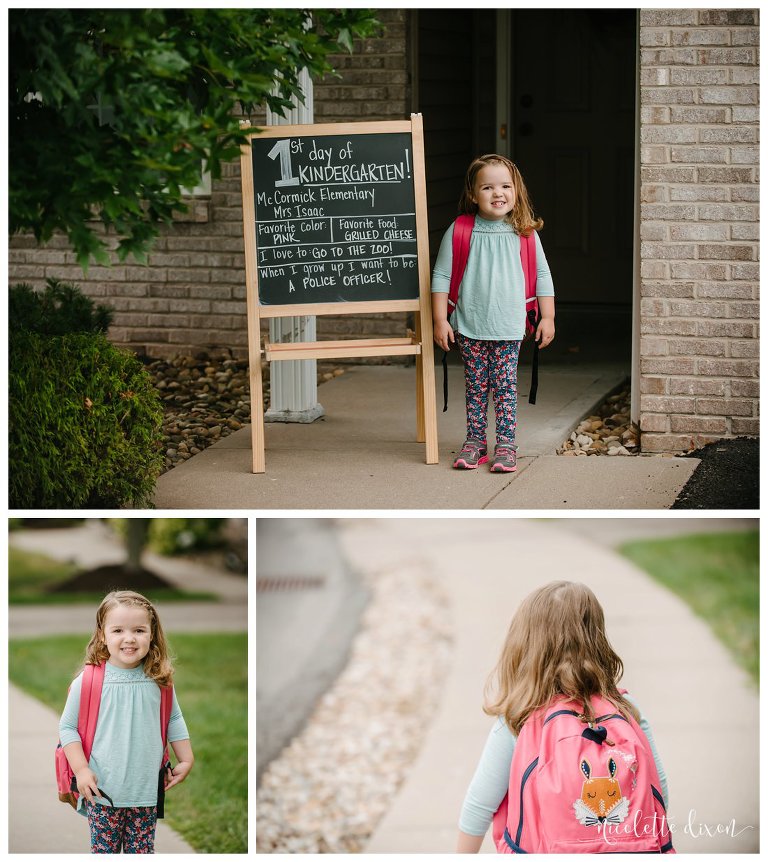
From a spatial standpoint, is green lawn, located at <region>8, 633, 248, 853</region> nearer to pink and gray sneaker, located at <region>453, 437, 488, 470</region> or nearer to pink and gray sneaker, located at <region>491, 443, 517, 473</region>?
pink and gray sneaker, located at <region>453, 437, 488, 470</region>

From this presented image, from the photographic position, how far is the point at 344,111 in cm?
764

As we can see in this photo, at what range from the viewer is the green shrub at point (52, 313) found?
4.84m

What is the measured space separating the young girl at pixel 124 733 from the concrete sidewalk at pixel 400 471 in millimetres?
1620

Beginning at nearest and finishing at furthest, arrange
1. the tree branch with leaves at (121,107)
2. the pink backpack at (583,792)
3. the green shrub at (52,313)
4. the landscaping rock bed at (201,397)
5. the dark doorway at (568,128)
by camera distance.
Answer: the pink backpack at (583,792) < the tree branch with leaves at (121,107) < the green shrub at (52,313) < the landscaping rock bed at (201,397) < the dark doorway at (568,128)

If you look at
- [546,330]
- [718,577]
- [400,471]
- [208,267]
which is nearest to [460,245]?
[546,330]

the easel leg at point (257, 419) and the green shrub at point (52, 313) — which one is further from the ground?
the green shrub at point (52, 313)

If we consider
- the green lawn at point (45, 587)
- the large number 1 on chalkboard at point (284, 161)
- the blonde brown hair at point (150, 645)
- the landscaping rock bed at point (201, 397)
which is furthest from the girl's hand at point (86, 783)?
the green lawn at point (45, 587)

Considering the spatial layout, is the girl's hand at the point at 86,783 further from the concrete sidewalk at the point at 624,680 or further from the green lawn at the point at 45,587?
the green lawn at the point at 45,587

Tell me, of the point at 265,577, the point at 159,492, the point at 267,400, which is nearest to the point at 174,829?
the point at 159,492

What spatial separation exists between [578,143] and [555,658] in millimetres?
7465

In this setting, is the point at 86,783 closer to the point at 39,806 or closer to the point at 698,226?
the point at 39,806

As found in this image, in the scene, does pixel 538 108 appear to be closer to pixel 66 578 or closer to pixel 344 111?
pixel 344 111

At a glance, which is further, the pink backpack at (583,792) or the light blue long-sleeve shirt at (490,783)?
the light blue long-sleeve shirt at (490,783)

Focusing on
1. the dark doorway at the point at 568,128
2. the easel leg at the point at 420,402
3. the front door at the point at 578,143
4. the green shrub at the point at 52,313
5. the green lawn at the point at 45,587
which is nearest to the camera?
the green shrub at the point at 52,313
